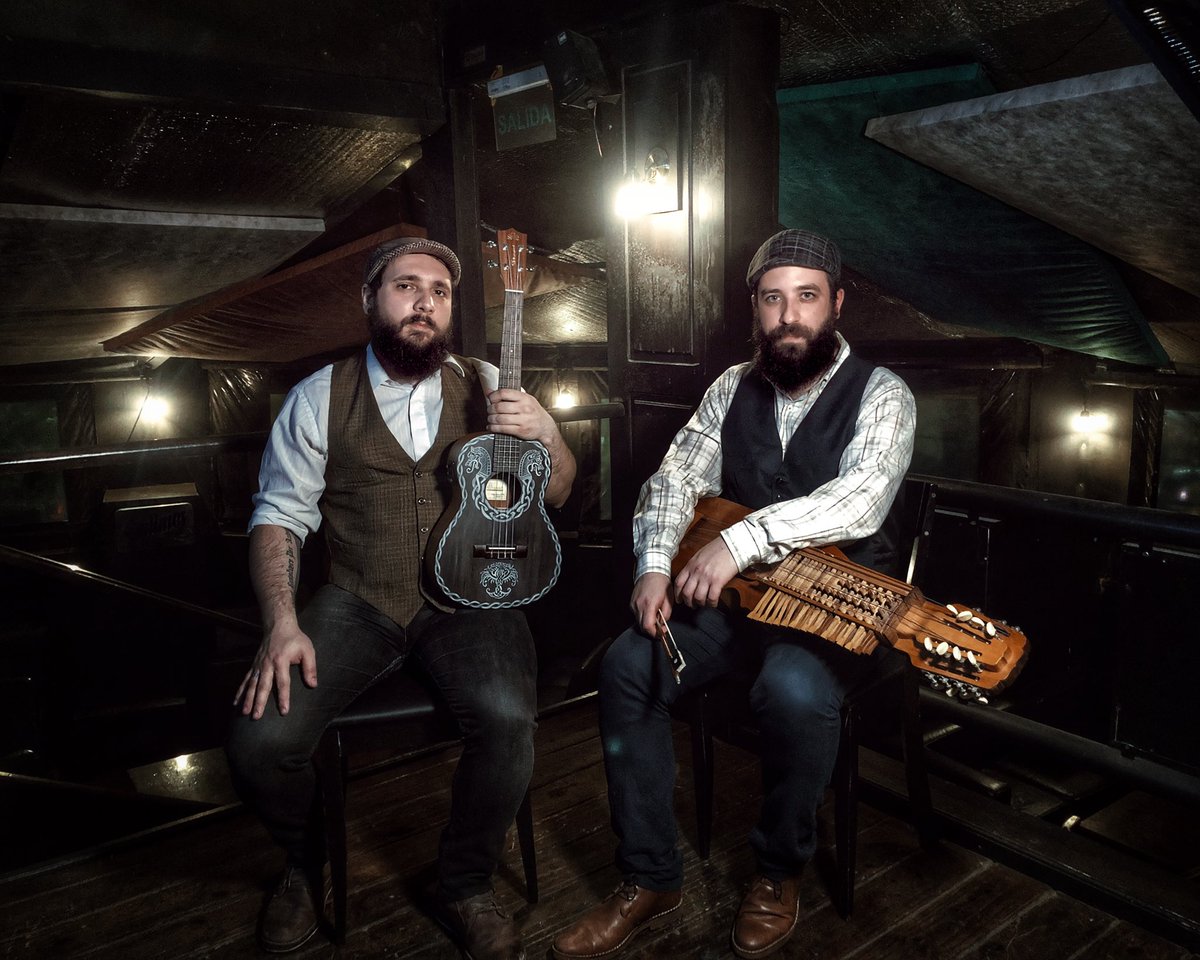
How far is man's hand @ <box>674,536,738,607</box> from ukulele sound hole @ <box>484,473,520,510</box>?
23.0 inches

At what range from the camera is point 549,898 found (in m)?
2.36

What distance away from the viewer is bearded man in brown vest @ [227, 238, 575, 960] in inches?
81.2

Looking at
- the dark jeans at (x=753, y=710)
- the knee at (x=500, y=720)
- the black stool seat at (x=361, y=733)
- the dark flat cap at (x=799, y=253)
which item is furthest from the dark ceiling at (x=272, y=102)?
the knee at (x=500, y=720)

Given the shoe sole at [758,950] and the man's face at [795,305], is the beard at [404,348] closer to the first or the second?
the man's face at [795,305]

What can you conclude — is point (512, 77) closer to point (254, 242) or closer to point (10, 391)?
point (254, 242)

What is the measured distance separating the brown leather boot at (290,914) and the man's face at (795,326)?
81.2 inches

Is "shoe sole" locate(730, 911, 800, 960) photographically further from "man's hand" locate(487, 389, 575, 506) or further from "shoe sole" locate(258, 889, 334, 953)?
"man's hand" locate(487, 389, 575, 506)

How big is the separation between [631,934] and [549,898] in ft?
1.05

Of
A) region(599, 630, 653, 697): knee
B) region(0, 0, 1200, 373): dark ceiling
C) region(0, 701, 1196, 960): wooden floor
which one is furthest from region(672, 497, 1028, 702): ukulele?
region(0, 0, 1200, 373): dark ceiling

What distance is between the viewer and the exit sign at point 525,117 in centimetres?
369

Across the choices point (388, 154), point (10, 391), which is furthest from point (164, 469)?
point (388, 154)

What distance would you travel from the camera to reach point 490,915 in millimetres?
2086

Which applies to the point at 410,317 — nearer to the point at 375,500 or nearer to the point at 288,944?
the point at 375,500

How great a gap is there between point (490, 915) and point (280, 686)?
835 millimetres
